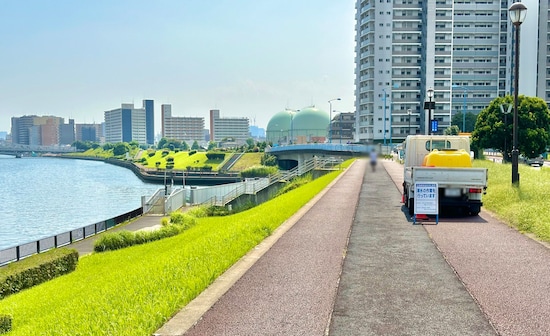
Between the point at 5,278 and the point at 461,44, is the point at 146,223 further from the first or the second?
the point at 461,44

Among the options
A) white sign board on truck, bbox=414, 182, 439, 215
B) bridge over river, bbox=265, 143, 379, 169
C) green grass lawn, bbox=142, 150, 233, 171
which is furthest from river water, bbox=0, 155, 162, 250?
green grass lawn, bbox=142, 150, 233, 171

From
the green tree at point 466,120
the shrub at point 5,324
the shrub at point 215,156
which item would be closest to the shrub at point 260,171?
the shrub at point 215,156

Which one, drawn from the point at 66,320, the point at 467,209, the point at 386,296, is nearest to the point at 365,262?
the point at 386,296

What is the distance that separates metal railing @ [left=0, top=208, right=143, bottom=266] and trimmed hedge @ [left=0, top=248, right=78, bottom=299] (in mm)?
4045

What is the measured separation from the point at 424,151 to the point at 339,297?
12.5 meters

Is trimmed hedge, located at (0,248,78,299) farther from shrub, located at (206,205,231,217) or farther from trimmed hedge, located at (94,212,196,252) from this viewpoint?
shrub, located at (206,205,231,217)

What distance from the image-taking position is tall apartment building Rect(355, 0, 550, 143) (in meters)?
110

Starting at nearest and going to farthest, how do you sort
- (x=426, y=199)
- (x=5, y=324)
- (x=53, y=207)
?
(x=5, y=324) < (x=426, y=199) < (x=53, y=207)

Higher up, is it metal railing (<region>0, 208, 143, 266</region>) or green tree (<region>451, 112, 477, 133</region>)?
green tree (<region>451, 112, 477, 133</region>)

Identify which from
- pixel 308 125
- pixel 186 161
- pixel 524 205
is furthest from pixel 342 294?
pixel 308 125

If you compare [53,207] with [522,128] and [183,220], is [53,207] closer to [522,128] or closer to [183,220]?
[183,220]

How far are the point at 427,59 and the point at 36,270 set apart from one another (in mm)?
104972

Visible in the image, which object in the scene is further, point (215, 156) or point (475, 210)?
point (215, 156)

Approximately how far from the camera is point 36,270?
56.1ft
